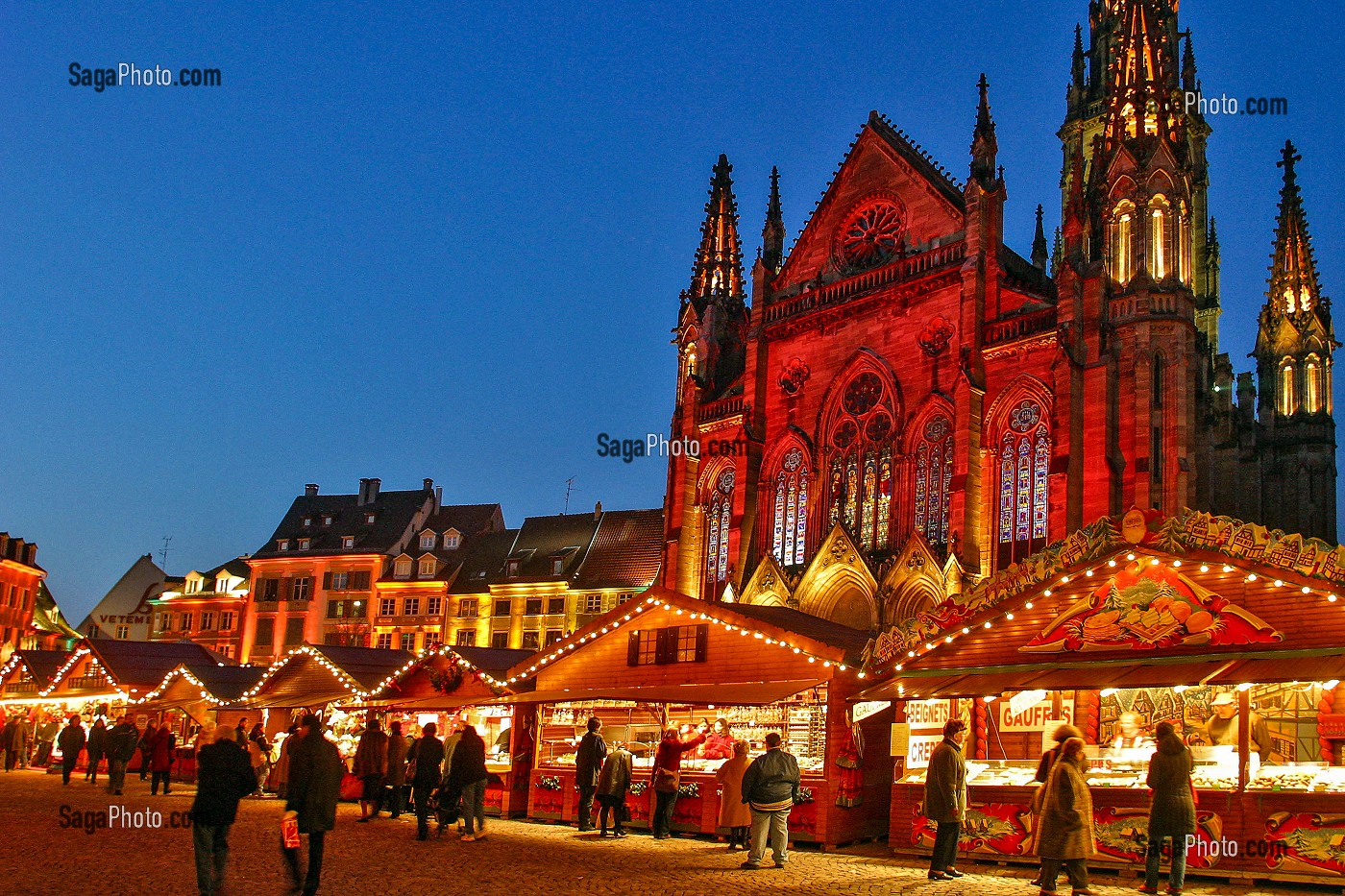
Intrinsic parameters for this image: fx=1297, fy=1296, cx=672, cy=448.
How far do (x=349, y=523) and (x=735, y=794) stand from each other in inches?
2163

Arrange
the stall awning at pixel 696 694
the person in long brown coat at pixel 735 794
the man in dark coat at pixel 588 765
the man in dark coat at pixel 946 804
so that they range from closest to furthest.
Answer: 1. the man in dark coat at pixel 946 804
2. the person in long brown coat at pixel 735 794
3. the stall awning at pixel 696 694
4. the man in dark coat at pixel 588 765

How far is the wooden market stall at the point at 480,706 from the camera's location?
25.1 meters

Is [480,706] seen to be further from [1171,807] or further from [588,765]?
[1171,807]

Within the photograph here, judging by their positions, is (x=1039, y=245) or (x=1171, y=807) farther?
(x=1039, y=245)

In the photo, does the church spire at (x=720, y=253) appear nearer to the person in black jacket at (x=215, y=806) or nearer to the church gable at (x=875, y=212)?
the church gable at (x=875, y=212)

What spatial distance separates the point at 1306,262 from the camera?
43156mm

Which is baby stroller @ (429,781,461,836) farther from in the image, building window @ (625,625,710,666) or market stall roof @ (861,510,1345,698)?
market stall roof @ (861,510,1345,698)

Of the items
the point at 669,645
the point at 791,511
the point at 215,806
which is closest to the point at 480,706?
the point at 669,645

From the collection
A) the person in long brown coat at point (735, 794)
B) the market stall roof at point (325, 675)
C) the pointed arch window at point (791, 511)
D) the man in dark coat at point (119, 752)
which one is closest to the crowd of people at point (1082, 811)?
the person in long brown coat at point (735, 794)

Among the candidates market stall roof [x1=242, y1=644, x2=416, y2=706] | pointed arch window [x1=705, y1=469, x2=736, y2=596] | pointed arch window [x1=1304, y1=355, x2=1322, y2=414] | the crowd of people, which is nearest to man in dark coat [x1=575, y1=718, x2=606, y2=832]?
market stall roof [x1=242, y1=644, x2=416, y2=706]

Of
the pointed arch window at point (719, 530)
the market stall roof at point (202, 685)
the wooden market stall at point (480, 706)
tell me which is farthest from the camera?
the pointed arch window at point (719, 530)

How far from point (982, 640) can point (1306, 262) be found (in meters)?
30.5

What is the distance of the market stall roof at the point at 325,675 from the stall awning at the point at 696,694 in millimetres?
6207

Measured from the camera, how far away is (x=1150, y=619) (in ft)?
56.9
